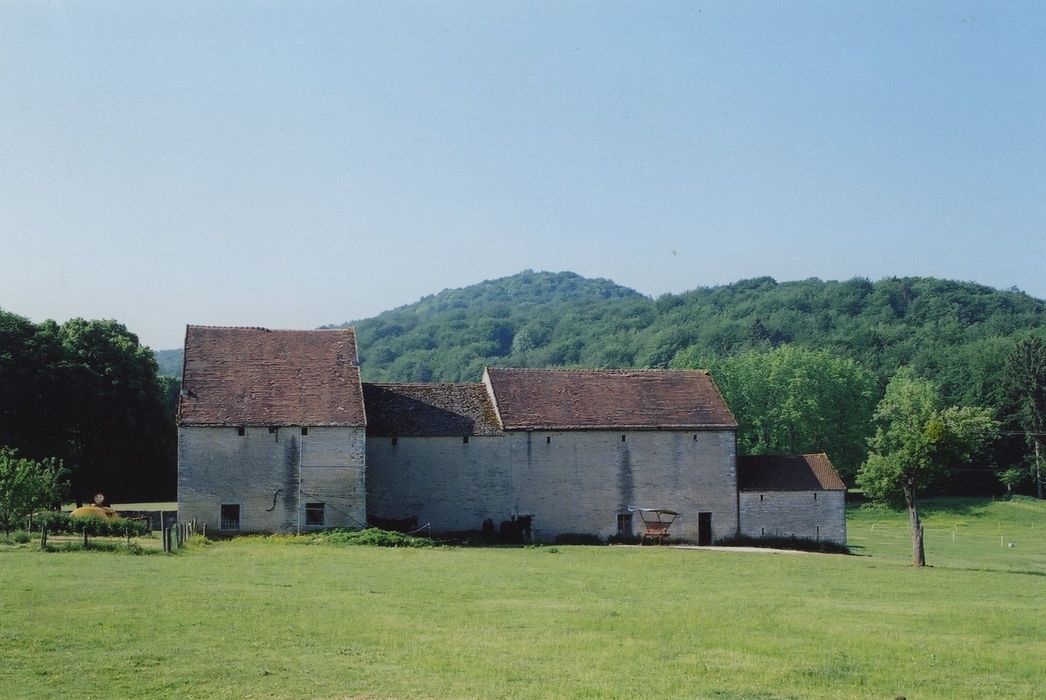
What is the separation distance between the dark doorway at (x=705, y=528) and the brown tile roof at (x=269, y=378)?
13.8 metres

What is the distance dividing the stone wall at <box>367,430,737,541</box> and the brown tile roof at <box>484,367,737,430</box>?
23.7 inches

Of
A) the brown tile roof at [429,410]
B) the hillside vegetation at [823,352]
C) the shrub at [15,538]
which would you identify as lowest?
the shrub at [15,538]

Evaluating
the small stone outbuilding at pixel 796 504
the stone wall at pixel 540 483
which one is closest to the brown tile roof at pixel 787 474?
the small stone outbuilding at pixel 796 504

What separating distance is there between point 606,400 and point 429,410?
715 centimetres

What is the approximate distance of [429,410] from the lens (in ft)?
149

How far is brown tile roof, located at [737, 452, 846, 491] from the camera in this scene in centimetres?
4453

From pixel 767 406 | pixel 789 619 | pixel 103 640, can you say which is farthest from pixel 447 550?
pixel 767 406

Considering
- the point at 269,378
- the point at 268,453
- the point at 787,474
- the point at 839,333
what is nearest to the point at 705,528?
→ the point at 787,474

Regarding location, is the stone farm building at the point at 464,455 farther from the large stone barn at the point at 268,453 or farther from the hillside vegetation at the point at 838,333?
the hillside vegetation at the point at 838,333

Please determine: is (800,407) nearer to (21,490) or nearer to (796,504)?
(796,504)

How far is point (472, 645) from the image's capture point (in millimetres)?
18500

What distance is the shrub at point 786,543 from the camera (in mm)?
43500

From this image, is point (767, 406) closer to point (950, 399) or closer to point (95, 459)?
point (950, 399)

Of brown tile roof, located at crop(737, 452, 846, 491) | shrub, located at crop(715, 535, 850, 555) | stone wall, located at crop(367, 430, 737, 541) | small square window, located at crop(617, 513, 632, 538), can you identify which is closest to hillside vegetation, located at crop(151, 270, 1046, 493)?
brown tile roof, located at crop(737, 452, 846, 491)
